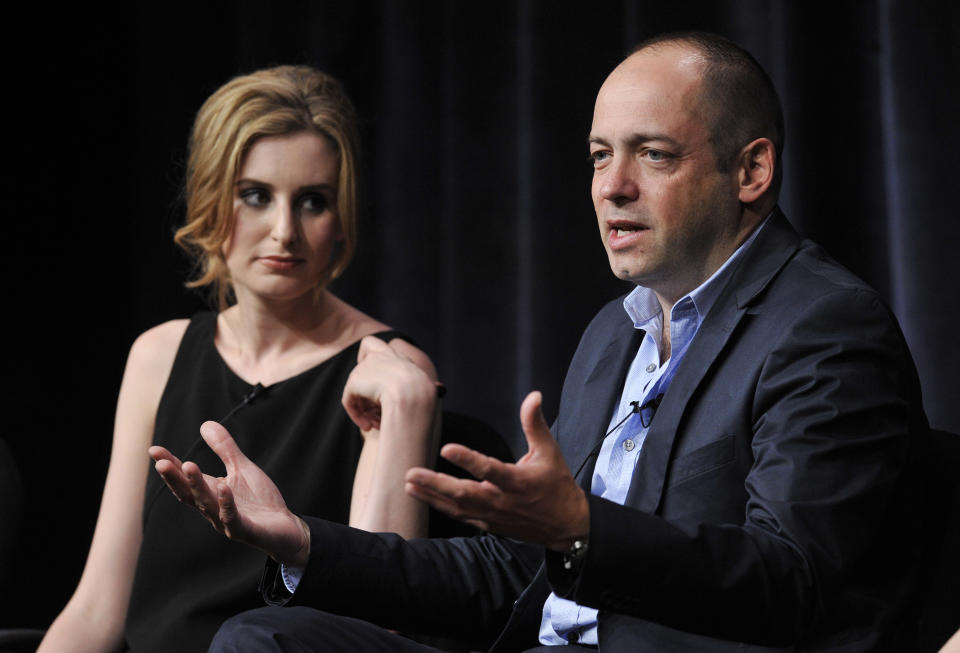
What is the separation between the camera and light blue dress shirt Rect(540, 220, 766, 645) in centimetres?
154

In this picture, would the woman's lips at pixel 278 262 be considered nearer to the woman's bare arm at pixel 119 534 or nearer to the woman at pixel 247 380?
the woman at pixel 247 380

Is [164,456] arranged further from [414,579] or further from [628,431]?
[628,431]

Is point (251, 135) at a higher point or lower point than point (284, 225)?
higher

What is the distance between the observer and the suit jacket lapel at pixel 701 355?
1.43 metres

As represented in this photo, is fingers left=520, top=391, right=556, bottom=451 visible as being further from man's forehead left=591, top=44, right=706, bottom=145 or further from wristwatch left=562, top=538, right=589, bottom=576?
man's forehead left=591, top=44, right=706, bottom=145

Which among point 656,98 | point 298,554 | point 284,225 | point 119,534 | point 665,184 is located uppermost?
point 656,98

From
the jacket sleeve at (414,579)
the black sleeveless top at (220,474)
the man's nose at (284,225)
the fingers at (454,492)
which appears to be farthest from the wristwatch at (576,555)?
the man's nose at (284,225)

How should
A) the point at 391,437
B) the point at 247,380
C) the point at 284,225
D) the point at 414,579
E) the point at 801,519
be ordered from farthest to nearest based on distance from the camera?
the point at 247,380, the point at 284,225, the point at 391,437, the point at 414,579, the point at 801,519

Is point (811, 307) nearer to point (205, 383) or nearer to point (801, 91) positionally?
point (801, 91)

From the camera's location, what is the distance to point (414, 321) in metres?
2.81

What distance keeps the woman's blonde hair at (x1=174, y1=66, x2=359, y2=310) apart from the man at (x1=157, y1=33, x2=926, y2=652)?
2.11 feet

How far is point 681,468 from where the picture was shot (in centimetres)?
141

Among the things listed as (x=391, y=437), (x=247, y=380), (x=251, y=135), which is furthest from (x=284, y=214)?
(x=391, y=437)

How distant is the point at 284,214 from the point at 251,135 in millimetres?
173
